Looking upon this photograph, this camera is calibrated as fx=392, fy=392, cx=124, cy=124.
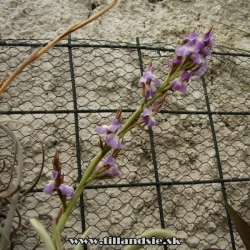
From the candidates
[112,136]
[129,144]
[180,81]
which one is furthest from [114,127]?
[129,144]

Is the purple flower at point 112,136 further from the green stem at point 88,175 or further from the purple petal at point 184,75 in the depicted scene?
the purple petal at point 184,75

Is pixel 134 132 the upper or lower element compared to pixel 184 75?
upper

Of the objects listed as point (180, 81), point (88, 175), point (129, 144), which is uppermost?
point (129, 144)

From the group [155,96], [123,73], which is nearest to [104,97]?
[123,73]

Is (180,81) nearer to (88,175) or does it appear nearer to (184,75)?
(184,75)

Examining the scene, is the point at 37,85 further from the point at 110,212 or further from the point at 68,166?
the point at 110,212

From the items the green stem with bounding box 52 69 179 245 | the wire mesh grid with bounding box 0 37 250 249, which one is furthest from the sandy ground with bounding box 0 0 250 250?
the green stem with bounding box 52 69 179 245

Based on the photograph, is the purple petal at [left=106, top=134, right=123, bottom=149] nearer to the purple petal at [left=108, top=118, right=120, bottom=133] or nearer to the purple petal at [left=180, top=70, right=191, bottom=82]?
the purple petal at [left=108, top=118, right=120, bottom=133]
